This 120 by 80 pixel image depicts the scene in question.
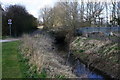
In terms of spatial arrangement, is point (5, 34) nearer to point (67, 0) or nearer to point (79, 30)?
point (79, 30)

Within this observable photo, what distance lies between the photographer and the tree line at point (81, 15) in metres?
42.2

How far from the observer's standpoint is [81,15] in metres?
46.2

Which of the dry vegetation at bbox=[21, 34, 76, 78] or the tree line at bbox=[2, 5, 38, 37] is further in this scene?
the tree line at bbox=[2, 5, 38, 37]

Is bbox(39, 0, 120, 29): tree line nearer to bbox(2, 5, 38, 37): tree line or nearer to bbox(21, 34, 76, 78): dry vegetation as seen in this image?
bbox(2, 5, 38, 37): tree line

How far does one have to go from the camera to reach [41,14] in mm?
67938

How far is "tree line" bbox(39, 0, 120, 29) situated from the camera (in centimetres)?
4225

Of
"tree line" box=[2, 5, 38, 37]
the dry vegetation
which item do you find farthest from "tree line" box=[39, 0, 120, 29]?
the dry vegetation

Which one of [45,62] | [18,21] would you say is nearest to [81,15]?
[18,21]

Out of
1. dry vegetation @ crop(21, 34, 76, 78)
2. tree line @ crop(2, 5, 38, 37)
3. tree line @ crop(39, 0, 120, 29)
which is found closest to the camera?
dry vegetation @ crop(21, 34, 76, 78)

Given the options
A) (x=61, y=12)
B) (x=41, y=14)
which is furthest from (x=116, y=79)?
(x=41, y=14)

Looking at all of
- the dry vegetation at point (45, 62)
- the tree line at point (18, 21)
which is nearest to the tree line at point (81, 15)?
the tree line at point (18, 21)

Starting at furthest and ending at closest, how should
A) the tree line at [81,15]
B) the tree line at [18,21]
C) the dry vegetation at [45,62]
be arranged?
1. the tree line at [81,15]
2. the tree line at [18,21]
3. the dry vegetation at [45,62]

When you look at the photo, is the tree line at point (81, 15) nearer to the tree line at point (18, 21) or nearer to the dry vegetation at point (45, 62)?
the tree line at point (18, 21)

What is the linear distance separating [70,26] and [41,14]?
93.7ft
